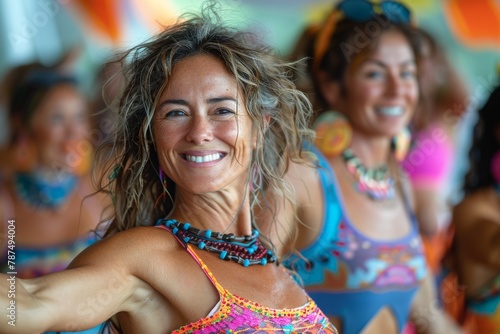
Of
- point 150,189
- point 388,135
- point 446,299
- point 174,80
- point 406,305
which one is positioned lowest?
point 446,299

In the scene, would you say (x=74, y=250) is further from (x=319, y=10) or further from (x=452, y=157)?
(x=452, y=157)

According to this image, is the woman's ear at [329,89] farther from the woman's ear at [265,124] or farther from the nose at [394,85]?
the woman's ear at [265,124]

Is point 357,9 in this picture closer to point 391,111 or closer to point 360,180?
point 391,111

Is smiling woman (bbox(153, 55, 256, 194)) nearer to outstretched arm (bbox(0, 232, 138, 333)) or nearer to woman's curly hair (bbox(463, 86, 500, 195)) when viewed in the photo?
outstretched arm (bbox(0, 232, 138, 333))

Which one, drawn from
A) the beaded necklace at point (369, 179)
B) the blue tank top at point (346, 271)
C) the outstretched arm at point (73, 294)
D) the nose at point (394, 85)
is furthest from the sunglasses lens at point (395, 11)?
the outstretched arm at point (73, 294)

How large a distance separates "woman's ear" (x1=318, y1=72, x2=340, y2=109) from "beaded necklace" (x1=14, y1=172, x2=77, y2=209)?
1.15 meters

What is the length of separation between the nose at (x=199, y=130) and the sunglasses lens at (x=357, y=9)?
3.96 feet

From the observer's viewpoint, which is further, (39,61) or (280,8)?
(280,8)

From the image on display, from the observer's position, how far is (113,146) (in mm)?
1475

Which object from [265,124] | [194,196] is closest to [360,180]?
[265,124]

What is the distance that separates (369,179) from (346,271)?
31 centimetres

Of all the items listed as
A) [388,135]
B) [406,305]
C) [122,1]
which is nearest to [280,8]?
[122,1]

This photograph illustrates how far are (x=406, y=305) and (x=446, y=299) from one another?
25.4 inches

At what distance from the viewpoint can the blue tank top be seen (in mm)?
2160
